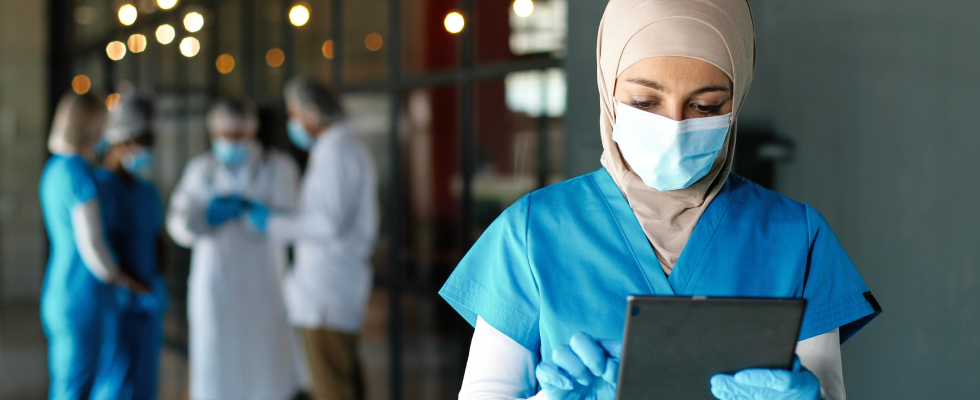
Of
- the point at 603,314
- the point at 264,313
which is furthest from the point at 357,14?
the point at 603,314

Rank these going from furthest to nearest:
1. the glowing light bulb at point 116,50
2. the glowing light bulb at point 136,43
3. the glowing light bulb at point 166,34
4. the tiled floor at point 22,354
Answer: the glowing light bulb at point 116,50 → the glowing light bulb at point 136,43 → the glowing light bulb at point 166,34 → the tiled floor at point 22,354

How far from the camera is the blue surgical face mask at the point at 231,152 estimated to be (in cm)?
379

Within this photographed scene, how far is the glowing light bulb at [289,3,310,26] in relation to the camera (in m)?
4.62

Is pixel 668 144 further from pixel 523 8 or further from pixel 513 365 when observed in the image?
pixel 523 8

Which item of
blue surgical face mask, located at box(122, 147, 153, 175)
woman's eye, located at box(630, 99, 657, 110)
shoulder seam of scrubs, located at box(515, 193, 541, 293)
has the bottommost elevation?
blue surgical face mask, located at box(122, 147, 153, 175)

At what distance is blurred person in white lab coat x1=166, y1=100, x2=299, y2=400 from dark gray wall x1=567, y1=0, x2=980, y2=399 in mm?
2615

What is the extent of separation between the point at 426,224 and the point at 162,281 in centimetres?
133

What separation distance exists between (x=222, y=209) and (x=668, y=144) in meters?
2.94

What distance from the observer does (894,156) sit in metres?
1.67

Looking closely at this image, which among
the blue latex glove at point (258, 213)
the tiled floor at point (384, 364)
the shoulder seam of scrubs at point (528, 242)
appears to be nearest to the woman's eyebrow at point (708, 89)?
the shoulder seam of scrubs at point (528, 242)

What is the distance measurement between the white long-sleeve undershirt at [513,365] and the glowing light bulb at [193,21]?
17.9 feet

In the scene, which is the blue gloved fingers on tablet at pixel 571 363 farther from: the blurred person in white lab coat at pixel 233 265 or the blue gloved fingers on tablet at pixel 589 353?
the blurred person in white lab coat at pixel 233 265

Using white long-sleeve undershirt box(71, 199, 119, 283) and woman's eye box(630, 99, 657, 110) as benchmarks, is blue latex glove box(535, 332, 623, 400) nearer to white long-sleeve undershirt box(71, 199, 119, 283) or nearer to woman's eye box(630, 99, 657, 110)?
woman's eye box(630, 99, 657, 110)

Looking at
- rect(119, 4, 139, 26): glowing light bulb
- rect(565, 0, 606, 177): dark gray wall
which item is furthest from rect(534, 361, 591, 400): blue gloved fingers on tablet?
rect(119, 4, 139, 26): glowing light bulb
